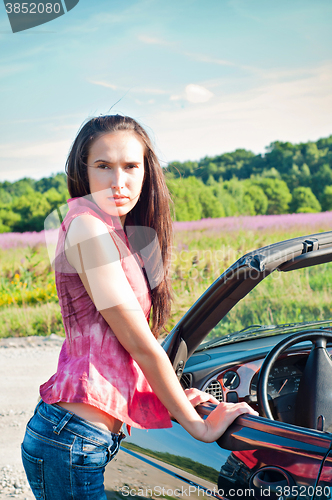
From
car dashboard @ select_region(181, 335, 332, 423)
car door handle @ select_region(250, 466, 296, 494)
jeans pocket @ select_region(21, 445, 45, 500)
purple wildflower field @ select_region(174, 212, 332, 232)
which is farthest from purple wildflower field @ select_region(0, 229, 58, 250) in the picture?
car door handle @ select_region(250, 466, 296, 494)

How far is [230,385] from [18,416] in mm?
2908

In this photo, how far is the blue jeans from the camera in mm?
1208

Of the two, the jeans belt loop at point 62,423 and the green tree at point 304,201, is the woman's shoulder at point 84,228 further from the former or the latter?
the green tree at point 304,201

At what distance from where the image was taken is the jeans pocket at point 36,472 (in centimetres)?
125

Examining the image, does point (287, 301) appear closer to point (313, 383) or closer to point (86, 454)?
point (313, 383)

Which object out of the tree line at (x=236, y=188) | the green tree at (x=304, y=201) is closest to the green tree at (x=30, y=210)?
the tree line at (x=236, y=188)

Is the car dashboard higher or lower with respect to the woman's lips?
lower

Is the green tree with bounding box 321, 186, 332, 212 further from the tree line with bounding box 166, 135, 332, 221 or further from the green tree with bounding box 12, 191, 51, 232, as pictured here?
the green tree with bounding box 12, 191, 51, 232

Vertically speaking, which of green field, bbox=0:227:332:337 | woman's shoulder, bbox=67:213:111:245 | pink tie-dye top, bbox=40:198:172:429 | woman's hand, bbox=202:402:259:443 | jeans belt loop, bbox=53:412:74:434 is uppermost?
woman's shoulder, bbox=67:213:111:245

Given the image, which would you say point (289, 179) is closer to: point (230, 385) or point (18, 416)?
point (18, 416)

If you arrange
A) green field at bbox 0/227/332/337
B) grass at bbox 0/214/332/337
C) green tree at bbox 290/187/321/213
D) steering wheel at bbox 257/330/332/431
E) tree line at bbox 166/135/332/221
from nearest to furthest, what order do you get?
steering wheel at bbox 257/330/332/431 → green field at bbox 0/227/332/337 → grass at bbox 0/214/332/337 → tree line at bbox 166/135/332/221 → green tree at bbox 290/187/321/213

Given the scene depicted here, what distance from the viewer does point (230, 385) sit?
201cm

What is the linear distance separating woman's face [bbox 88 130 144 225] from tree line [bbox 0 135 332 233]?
32.8 ft

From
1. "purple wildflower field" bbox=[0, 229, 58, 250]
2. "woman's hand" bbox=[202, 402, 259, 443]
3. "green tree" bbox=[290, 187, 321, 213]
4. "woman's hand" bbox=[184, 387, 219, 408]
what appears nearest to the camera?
"woman's hand" bbox=[202, 402, 259, 443]
